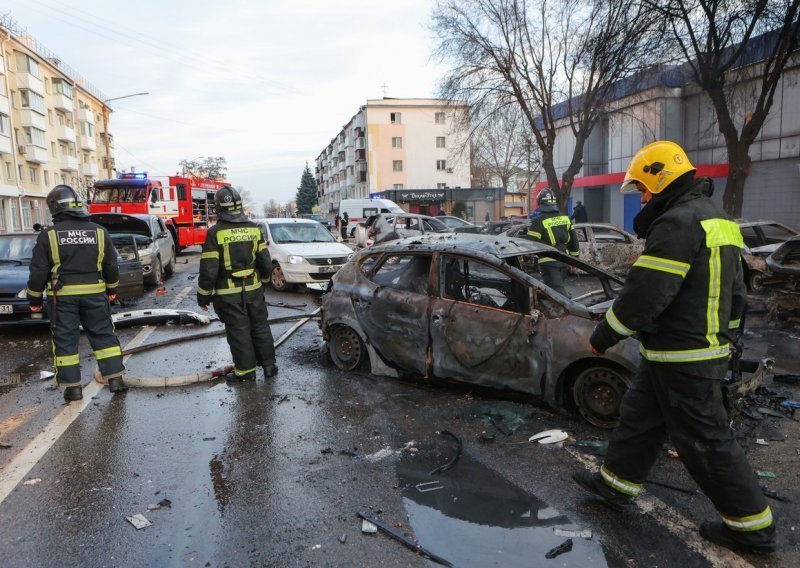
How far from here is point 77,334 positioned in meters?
5.64

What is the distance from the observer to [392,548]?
9.95ft

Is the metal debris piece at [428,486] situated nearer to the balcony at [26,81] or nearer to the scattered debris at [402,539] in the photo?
the scattered debris at [402,539]

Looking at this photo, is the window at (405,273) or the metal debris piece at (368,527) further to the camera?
the window at (405,273)

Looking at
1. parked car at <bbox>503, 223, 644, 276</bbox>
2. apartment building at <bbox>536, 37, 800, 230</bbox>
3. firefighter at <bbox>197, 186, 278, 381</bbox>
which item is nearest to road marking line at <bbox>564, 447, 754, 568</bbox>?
firefighter at <bbox>197, 186, 278, 381</bbox>

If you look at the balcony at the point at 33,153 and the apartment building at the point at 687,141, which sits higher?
the balcony at the point at 33,153

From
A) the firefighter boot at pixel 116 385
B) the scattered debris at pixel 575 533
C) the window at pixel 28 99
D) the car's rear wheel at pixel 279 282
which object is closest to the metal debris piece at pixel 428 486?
the scattered debris at pixel 575 533

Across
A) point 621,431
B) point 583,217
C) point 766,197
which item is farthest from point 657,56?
point 621,431

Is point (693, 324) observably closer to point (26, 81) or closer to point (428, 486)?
point (428, 486)

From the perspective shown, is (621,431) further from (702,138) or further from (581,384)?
(702,138)

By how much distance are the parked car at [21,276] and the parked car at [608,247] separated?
9.18 m

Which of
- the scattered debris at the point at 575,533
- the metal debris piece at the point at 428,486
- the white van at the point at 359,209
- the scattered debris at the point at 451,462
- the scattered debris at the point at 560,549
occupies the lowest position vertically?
the scattered debris at the point at 575,533

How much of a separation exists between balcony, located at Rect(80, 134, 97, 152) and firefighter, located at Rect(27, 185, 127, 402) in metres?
62.5

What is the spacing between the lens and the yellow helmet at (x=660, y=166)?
303cm

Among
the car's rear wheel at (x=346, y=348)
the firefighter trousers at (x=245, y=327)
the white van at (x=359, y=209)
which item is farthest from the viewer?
the white van at (x=359, y=209)
